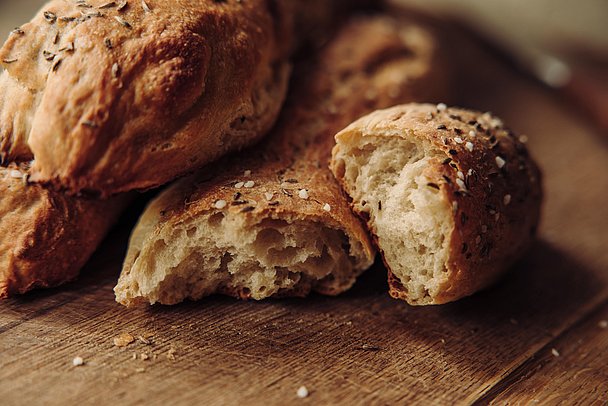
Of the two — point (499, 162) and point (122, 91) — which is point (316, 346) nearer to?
point (499, 162)

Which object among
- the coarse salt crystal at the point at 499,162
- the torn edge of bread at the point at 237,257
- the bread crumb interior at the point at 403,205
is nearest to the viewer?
the bread crumb interior at the point at 403,205

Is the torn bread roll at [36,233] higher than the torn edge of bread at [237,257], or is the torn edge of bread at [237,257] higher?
the torn bread roll at [36,233]

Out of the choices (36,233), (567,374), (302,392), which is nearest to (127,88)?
(36,233)

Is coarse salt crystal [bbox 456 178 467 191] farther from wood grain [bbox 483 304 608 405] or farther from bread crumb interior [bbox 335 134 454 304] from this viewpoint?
wood grain [bbox 483 304 608 405]

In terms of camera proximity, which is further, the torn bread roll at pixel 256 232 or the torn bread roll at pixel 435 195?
the torn bread roll at pixel 256 232

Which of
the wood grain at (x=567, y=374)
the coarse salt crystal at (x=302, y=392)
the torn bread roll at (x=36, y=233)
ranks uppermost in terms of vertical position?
the torn bread roll at (x=36, y=233)

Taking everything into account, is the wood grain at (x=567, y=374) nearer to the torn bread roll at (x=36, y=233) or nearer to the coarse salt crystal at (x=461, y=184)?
the coarse salt crystal at (x=461, y=184)

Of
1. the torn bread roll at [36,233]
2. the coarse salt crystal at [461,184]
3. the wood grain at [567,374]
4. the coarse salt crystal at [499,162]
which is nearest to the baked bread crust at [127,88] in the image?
the torn bread roll at [36,233]
